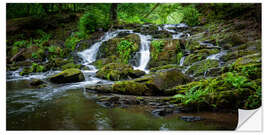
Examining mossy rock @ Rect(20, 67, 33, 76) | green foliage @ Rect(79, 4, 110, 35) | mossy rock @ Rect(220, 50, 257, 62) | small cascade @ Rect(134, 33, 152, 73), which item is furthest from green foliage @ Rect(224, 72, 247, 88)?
mossy rock @ Rect(20, 67, 33, 76)

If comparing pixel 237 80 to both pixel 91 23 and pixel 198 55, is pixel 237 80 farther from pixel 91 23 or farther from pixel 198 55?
pixel 91 23

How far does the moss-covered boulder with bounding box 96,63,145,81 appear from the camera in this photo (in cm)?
459

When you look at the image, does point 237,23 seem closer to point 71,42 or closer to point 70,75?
point 70,75

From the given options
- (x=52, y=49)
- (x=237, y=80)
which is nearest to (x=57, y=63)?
(x=52, y=49)

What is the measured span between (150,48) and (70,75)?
281cm

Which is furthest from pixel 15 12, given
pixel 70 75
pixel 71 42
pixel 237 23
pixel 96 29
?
pixel 237 23

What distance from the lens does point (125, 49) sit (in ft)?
19.4

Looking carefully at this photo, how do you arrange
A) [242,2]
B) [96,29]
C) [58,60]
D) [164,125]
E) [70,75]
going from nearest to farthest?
[164,125]
[242,2]
[70,75]
[58,60]
[96,29]

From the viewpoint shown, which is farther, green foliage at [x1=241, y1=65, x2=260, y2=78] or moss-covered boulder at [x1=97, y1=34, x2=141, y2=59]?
moss-covered boulder at [x1=97, y1=34, x2=141, y2=59]

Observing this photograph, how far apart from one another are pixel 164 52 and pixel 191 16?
4.41ft

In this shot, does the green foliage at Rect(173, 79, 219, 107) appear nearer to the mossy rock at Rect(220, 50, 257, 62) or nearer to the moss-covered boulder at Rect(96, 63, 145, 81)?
the mossy rock at Rect(220, 50, 257, 62)

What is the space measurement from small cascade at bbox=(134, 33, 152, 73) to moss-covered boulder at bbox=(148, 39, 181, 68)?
172 millimetres

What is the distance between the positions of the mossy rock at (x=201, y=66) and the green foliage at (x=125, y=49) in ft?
6.55

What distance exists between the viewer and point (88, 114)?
2.59m
